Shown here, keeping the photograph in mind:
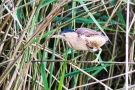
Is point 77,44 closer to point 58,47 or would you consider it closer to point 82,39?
point 82,39

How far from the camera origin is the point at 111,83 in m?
1.99

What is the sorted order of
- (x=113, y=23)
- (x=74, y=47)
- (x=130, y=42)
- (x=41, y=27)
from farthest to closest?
1. (x=130, y=42)
2. (x=113, y=23)
3. (x=74, y=47)
4. (x=41, y=27)

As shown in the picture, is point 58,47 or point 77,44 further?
point 58,47

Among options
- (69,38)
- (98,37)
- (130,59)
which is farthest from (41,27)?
(130,59)

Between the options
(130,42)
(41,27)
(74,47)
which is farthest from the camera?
(130,42)

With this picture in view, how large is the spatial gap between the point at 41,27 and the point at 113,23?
Answer: 72 centimetres

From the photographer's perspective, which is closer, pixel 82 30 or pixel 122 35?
pixel 82 30

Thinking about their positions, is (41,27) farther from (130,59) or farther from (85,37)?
(130,59)

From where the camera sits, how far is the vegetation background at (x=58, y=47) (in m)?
1.35

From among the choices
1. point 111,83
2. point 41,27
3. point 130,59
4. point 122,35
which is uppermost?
point 41,27

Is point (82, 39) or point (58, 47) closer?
point (82, 39)

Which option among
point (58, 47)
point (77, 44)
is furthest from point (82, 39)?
point (58, 47)

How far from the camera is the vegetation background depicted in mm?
1346

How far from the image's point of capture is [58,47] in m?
1.77
